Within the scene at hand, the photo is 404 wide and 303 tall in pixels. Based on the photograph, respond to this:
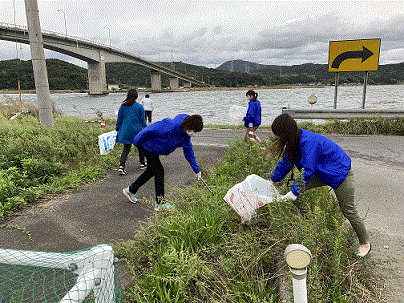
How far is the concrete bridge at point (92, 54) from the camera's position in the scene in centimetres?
3378

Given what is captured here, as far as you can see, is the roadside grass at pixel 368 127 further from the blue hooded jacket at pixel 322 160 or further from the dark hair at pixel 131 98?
the blue hooded jacket at pixel 322 160

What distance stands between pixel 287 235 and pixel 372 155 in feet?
18.9

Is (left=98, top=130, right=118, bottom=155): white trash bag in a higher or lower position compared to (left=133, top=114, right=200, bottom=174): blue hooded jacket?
lower

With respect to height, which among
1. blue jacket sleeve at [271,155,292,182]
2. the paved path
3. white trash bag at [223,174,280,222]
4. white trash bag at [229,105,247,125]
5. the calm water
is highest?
white trash bag at [229,105,247,125]

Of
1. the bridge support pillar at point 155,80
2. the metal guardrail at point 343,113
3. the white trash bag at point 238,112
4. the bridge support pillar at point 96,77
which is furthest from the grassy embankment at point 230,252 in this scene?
the bridge support pillar at point 155,80

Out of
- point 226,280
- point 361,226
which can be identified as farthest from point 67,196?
point 361,226

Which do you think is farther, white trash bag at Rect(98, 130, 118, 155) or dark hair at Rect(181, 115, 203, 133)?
white trash bag at Rect(98, 130, 118, 155)

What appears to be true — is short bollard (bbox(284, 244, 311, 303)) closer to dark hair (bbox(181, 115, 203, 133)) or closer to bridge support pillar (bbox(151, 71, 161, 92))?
dark hair (bbox(181, 115, 203, 133))

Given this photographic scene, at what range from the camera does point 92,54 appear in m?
44.8

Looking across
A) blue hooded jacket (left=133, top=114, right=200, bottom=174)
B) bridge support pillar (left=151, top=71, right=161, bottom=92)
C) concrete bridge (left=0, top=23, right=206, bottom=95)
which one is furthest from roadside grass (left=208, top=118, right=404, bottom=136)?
bridge support pillar (left=151, top=71, right=161, bottom=92)

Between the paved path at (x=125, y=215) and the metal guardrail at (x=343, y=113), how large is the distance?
4.19 metres

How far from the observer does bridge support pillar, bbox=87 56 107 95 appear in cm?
4784

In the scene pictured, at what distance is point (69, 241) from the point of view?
12.3ft

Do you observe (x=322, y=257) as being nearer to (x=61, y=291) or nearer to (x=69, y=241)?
(x=61, y=291)
